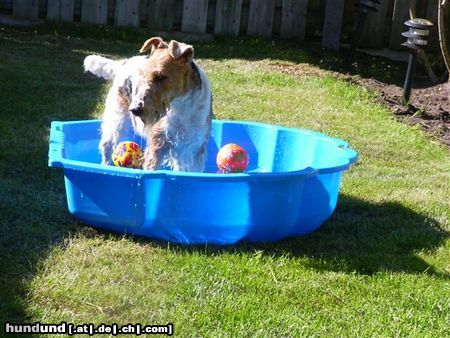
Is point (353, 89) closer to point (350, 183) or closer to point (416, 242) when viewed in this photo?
point (350, 183)

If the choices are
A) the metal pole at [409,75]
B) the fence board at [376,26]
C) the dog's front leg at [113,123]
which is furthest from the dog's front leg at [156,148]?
the fence board at [376,26]

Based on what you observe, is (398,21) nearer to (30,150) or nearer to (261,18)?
(261,18)

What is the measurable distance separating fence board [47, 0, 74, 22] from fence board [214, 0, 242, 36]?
2210 millimetres

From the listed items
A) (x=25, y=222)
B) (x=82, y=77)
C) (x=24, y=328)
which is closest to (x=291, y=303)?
(x=24, y=328)

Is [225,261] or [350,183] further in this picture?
[350,183]

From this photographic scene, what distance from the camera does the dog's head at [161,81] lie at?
5.37 meters

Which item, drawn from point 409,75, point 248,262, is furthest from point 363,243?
point 409,75

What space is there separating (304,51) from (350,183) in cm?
592

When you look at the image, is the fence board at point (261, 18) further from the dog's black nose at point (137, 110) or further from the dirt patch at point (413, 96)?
the dog's black nose at point (137, 110)

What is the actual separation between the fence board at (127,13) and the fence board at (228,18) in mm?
1240

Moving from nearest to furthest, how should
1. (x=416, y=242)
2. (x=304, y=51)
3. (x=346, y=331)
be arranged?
(x=346, y=331) < (x=416, y=242) < (x=304, y=51)

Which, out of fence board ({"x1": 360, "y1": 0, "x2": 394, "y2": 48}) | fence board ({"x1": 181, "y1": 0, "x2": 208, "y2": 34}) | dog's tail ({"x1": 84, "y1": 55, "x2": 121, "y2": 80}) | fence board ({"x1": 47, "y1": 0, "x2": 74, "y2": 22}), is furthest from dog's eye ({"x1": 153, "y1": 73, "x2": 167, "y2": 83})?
fence board ({"x1": 360, "y1": 0, "x2": 394, "y2": 48})

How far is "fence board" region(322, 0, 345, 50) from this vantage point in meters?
12.9

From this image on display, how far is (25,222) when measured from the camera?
17.5ft
